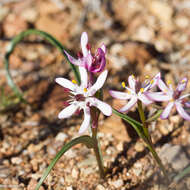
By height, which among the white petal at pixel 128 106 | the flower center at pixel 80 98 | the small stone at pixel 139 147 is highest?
the flower center at pixel 80 98

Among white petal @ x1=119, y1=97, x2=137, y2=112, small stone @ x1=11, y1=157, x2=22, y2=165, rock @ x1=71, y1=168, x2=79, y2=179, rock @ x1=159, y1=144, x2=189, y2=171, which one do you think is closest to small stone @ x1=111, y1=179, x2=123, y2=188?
rock @ x1=71, y1=168, x2=79, y2=179

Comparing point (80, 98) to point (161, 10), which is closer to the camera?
point (80, 98)

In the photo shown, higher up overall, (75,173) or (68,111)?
(68,111)

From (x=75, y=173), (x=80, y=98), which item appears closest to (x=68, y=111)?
(x=80, y=98)

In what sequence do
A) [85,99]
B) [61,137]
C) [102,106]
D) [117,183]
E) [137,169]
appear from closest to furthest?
[102,106] < [85,99] < [117,183] < [137,169] < [61,137]

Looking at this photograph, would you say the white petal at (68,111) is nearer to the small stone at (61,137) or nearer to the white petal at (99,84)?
the white petal at (99,84)

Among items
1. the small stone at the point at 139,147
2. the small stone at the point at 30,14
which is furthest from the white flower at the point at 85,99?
the small stone at the point at 30,14

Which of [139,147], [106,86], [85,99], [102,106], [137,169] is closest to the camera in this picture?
[102,106]

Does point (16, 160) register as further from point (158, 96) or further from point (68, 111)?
point (158, 96)
